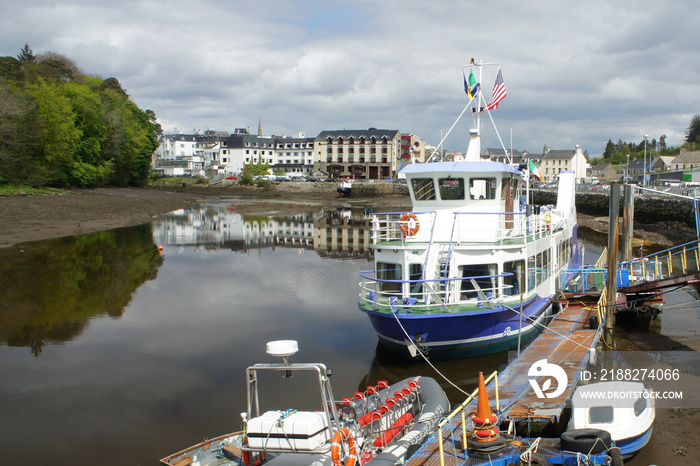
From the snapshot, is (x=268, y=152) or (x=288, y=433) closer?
(x=288, y=433)

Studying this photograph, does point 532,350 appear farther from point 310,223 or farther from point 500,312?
point 310,223

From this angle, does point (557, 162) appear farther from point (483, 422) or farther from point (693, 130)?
point (483, 422)

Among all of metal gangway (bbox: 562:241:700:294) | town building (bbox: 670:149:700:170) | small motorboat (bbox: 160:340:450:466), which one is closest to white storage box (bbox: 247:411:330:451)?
small motorboat (bbox: 160:340:450:466)

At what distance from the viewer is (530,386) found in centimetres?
1072

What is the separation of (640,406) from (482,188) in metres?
8.51

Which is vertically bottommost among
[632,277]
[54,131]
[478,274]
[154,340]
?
[154,340]

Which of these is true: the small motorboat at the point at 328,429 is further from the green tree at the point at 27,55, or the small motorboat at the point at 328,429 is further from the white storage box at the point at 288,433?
the green tree at the point at 27,55

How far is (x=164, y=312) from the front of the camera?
20.4 meters

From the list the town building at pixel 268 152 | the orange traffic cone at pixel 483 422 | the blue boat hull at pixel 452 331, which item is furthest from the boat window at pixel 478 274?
the town building at pixel 268 152

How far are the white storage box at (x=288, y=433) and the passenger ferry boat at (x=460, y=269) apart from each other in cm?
572

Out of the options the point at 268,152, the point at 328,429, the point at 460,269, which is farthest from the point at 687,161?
the point at 328,429

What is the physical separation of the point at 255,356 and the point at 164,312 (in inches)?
241

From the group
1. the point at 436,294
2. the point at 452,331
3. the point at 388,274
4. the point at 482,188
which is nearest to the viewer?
the point at 452,331

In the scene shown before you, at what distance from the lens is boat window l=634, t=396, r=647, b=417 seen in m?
9.45
